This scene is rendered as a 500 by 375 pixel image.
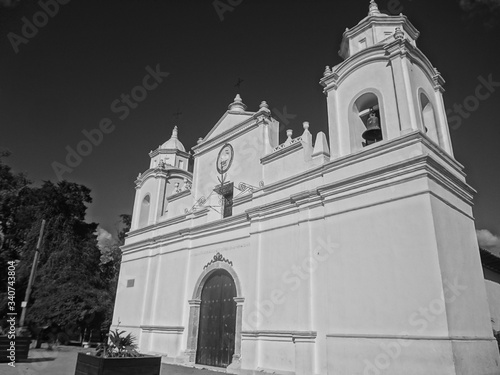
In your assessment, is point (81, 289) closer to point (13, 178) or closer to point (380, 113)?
point (13, 178)

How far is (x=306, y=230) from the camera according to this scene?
10.0 m

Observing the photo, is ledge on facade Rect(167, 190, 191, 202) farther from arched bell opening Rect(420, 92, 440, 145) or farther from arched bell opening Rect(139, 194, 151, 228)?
arched bell opening Rect(420, 92, 440, 145)

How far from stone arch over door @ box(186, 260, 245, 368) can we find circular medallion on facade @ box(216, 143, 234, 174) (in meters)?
3.57

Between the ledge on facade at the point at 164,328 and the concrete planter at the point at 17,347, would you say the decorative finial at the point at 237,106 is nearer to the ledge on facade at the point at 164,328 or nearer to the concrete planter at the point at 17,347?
the ledge on facade at the point at 164,328

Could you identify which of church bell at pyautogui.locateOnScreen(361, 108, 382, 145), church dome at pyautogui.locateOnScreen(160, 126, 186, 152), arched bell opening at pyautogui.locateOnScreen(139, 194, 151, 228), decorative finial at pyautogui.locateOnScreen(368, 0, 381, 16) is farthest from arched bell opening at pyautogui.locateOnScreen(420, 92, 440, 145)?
arched bell opening at pyautogui.locateOnScreen(139, 194, 151, 228)

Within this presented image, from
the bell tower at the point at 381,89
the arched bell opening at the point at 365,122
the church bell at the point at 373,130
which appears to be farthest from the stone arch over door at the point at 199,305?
the church bell at the point at 373,130

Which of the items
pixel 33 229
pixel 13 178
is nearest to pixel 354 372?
pixel 33 229

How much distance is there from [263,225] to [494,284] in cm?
1030

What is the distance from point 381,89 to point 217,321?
9070 mm

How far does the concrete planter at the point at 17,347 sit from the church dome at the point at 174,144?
35.1 ft

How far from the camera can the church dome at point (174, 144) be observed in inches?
746

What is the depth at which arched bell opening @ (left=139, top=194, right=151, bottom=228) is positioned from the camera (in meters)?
18.2

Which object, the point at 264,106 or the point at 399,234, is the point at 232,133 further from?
the point at 399,234

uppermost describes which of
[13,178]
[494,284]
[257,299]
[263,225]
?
[13,178]
